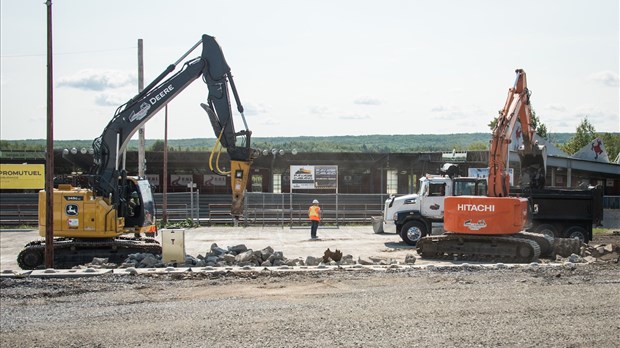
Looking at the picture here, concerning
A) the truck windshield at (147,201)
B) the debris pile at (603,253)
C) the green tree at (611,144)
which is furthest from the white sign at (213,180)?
the green tree at (611,144)

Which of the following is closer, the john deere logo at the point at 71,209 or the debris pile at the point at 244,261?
the debris pile at the point at 244,261

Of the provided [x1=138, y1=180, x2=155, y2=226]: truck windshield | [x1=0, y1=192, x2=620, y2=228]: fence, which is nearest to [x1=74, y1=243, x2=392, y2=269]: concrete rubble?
[x1=138, y1=180, x2=155, y2=226]: truck windshield

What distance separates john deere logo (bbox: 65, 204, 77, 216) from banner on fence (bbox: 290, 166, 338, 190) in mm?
21054

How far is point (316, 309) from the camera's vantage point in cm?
1241

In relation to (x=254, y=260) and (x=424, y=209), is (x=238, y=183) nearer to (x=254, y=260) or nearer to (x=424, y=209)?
(x=254, y=260)

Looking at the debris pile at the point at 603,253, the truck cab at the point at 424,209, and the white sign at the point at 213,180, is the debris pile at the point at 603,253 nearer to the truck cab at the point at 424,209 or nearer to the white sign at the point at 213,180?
the truck cab at the point at 424,209

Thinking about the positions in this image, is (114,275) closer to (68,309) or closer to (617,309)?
(68,309)

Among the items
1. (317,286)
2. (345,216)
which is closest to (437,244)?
(317,286)

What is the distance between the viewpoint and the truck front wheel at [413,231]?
1022 inches

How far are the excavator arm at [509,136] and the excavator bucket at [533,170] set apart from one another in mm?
168

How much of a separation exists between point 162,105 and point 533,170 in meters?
12.4

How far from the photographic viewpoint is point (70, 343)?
34.3 feet

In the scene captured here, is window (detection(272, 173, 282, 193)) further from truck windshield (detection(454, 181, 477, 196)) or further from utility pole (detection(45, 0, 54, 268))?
utility pole (detection(45, 0, 54, 268))

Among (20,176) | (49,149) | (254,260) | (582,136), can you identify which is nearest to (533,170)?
(254,260)
